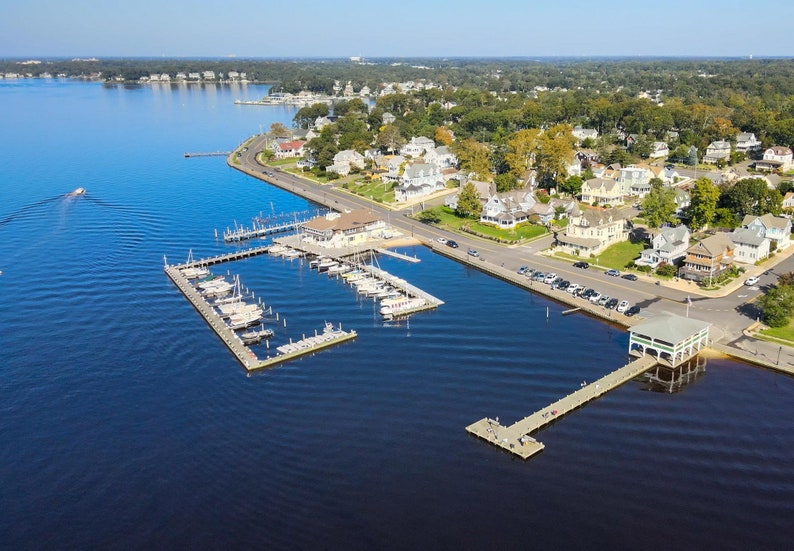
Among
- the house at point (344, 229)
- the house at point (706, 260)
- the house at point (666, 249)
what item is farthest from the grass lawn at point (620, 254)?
the house at point (344, 229)

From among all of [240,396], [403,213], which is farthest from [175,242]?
[240,396]

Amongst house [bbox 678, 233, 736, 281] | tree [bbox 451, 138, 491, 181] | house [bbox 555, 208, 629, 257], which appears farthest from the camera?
tree [bbox 451, 138, 491, 181]

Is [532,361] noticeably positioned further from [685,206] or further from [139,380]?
[685,206]

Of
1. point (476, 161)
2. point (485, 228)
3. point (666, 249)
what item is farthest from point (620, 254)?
point (476, 161)

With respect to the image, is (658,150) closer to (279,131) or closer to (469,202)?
(469,202)

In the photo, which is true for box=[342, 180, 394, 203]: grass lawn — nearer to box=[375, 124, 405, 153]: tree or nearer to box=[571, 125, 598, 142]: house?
box=[375, 124, 405, 153]: tree

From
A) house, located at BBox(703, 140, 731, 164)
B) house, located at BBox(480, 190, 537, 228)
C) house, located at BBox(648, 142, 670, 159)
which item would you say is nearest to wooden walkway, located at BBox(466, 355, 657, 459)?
house, located at BBox(480, 190, 537, 228)
